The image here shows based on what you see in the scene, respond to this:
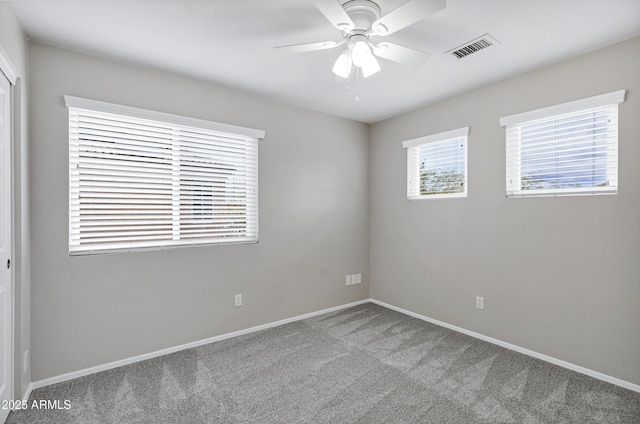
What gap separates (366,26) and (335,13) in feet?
1.15

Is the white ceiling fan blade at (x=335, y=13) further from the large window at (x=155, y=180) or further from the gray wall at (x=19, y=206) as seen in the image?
the gray wall at (x=19, y=206)

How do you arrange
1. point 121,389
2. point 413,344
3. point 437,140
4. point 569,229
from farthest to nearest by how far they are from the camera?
point 437,140
point 413,344
point 569,229
point 121,389

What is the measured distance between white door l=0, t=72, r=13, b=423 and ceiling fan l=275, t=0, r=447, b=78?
168cm

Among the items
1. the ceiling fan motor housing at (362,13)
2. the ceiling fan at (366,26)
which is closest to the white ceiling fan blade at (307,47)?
the ceiling fan at (366,26)

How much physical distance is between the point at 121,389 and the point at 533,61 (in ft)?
13.2

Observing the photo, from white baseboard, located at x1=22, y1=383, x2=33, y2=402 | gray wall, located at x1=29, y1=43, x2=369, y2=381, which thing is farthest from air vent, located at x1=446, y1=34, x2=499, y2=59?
white baseboard, located at x1=22, y1=383, x2=33, y2=402

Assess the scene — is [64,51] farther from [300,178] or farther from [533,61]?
[533,61]

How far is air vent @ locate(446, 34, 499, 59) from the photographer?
229 cm

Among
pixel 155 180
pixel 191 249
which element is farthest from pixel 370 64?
pixel 191 249

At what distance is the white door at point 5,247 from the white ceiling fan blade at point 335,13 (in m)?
1.87

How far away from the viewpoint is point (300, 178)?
3785 millimetres

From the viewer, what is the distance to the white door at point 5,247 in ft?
6.23

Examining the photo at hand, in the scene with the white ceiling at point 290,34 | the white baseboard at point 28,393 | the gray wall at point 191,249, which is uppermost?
the white ceiling at point 290,34

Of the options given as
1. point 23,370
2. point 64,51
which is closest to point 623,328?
point 23,370
